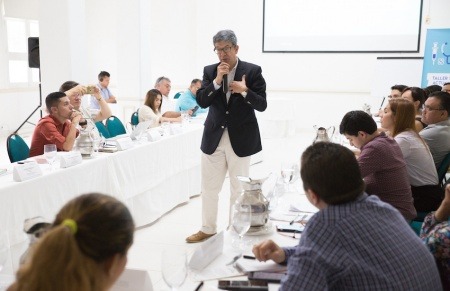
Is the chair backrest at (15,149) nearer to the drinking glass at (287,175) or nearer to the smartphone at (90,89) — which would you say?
the smartphone at (90,89)

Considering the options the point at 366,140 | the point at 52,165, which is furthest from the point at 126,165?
the point at 366,140

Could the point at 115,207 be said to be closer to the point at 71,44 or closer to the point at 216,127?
the point at 216,127

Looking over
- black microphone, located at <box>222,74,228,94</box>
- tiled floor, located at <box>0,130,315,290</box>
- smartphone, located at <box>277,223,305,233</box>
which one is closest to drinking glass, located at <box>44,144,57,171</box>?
tiled floor, located at <box>0,130,315,290</box>

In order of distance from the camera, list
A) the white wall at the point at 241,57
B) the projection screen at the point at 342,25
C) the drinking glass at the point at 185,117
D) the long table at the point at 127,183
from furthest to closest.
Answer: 1. the white wall at the point at 241,57
2. the projection screen at the point at 342,25
3. the drinking glass at the point at 185,117
4. the long table at the point at 127,183

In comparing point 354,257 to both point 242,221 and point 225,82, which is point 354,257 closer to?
point 242,221

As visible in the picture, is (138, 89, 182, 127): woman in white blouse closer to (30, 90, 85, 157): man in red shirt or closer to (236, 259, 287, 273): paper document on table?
(30, 90, 85, 157): man in red shirt

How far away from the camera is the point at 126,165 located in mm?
3912

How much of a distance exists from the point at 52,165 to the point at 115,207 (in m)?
2.41

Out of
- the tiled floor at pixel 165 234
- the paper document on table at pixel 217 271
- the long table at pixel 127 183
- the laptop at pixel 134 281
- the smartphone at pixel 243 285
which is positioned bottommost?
the tiled floor at pixel 165 234

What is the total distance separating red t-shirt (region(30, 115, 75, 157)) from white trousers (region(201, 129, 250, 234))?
110 centimetres

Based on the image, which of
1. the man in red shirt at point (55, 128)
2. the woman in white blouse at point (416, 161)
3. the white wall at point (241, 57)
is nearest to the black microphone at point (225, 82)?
the woman in white blouse at point (416, 161)

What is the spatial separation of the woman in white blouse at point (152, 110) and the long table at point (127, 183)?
1.07 ft

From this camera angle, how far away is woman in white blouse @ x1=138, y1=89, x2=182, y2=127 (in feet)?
17.9

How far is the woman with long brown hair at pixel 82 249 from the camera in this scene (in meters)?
0.91
